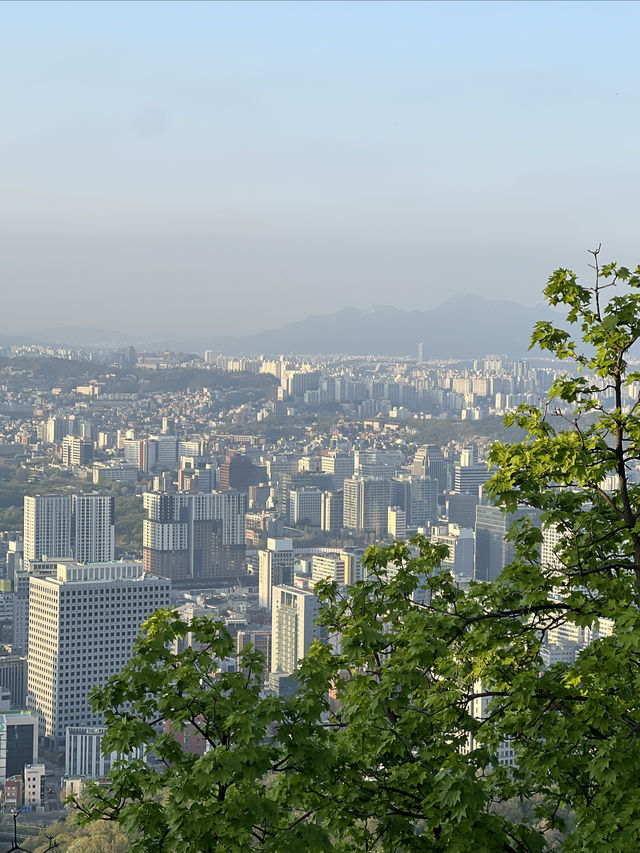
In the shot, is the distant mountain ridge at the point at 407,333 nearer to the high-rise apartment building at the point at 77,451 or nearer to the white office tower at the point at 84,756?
the high-rise apartment building at the point at 77,451

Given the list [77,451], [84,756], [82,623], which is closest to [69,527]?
[82,623]

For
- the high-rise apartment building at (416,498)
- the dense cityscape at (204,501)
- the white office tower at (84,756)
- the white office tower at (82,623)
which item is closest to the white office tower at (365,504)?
the dense cityscape at (204,501)

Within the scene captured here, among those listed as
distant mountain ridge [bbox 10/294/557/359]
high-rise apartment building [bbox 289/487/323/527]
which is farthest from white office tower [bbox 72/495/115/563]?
distant mountain ridge [bbox 10/294/557/359]

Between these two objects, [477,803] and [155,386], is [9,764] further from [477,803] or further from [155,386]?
[155,386]

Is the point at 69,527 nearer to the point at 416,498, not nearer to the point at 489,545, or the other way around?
the point at 489,545

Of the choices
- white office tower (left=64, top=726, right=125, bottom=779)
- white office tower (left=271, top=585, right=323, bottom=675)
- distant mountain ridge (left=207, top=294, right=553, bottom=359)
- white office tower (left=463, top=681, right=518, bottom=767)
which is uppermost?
distant mountain ridge (left=207, top=294, right=553, bottom=359)

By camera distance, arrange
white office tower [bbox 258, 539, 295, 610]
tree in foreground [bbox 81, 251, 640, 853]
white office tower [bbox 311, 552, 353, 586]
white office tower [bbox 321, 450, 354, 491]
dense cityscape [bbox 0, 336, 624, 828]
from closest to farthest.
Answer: tree in foreground [bbox 81, 251, 640, 853] < dense cityscape [bbox 0, 336, 624, 828] < white office tower [bbox 311, 552, 353, 586] < white office tower [bbox 258, 539, 295, 610] < white office tower [bbox 321, 450, 354, 491]

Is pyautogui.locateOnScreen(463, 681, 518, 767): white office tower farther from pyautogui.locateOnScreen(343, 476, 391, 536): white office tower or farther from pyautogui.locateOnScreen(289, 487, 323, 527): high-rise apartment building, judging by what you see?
pyautogui.locateOnScreen(289, 487, 323, 527): high-rise apartment building
